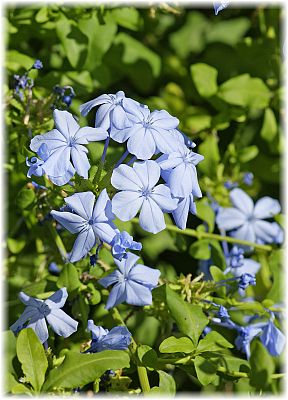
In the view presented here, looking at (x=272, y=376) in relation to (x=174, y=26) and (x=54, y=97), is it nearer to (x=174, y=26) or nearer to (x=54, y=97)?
(x=54, y=97)

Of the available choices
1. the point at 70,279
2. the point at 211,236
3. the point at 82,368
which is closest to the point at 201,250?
the point at 211,236

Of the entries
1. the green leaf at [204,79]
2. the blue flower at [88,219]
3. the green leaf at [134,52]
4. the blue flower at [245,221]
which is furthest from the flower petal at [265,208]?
the blue flower at [88,219]

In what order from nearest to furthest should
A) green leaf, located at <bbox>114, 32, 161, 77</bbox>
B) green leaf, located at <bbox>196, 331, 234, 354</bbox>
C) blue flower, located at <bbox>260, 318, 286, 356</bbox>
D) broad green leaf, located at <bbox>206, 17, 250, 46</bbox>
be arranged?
1. green leaf, located at <bbox>196, 331, 234, 354</bbox>
2. blue flower, located at <bbox>260, 318, 286, 356</bbox>
3. green leaf, located at <bbox>114, 32, 161, 77</bbox>
4. broad green leaf, located at <bbox>206, 17, 250, 46</bbox>

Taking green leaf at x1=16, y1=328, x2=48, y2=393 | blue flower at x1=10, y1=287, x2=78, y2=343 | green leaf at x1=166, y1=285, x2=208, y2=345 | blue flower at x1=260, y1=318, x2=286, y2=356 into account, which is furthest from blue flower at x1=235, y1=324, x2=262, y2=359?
green leaf at x1=16, y1=328, x2=48, y2=393

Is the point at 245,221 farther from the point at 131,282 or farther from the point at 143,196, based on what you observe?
the point at 143,196

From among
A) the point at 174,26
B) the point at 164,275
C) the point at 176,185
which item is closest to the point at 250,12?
the point at 174,26

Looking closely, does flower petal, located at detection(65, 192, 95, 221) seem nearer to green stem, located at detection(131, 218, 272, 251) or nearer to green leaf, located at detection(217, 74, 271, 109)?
green stem, located at detection(131, 218, 272, 251)
